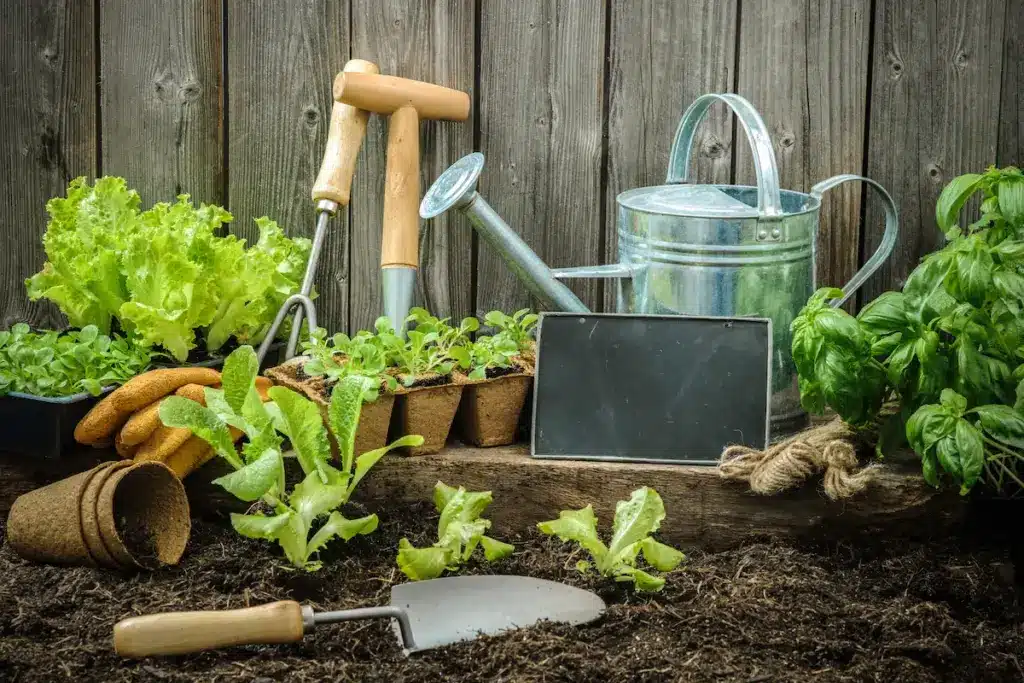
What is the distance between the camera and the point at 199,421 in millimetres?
1986

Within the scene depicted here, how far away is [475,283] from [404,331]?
286 millimetres

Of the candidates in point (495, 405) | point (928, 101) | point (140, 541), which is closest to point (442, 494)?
point (495, 405)

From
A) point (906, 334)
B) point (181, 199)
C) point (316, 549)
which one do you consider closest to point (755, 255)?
point (906, 334)

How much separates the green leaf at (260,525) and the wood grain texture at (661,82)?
1058 mm

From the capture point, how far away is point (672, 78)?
2510 millimetres

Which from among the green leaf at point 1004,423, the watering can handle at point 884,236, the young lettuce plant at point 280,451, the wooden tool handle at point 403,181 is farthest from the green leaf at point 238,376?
the green leaf at point 1004,423

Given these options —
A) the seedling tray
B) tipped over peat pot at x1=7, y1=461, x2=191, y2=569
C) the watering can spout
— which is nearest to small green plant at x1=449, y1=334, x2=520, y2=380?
the watering can spout

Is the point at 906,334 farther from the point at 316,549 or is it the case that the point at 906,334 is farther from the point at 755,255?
the point at 316,549

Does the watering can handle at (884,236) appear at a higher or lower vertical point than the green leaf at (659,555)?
higher

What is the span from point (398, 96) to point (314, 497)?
91cm

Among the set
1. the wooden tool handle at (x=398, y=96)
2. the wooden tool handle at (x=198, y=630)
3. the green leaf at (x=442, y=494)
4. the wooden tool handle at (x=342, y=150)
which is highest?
the wooden tool handle at (x=398, y=96)

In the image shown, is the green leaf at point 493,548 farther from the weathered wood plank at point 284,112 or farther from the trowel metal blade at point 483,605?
the weathered wood plank at point 284,112

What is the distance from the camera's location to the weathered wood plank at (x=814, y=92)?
2.46m

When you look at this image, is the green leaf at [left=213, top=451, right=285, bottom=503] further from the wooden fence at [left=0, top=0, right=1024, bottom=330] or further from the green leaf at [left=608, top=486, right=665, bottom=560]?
the wooden fence at [left=0, top=0, right=1024, bottom=330]
